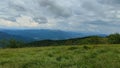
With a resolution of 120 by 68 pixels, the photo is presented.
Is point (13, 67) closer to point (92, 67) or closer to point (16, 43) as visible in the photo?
point (92, 67)

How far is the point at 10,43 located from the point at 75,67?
440ft

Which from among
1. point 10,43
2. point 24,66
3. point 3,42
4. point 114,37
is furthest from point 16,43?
point 24,66

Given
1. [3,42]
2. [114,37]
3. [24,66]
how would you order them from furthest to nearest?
1. [3,42]
2. [114,37]
3. [24,66]

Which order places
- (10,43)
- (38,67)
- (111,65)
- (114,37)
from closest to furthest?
(111,65)
(38,67)
(114,37)
(10,43)

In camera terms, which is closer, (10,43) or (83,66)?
(83,66)

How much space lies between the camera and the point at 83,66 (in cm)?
1480

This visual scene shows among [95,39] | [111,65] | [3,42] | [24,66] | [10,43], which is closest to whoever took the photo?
[111,65]

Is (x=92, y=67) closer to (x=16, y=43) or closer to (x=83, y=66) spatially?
(x=83, y=66)

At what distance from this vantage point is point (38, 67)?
1555 cm

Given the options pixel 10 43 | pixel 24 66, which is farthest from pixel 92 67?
pixel 10 43

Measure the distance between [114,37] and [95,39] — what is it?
1122 inches

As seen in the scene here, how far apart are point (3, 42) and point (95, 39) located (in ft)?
226

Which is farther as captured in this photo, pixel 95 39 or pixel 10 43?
pixel 95 39

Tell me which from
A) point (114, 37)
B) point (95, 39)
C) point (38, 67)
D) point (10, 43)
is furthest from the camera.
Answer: point (95, 39)
